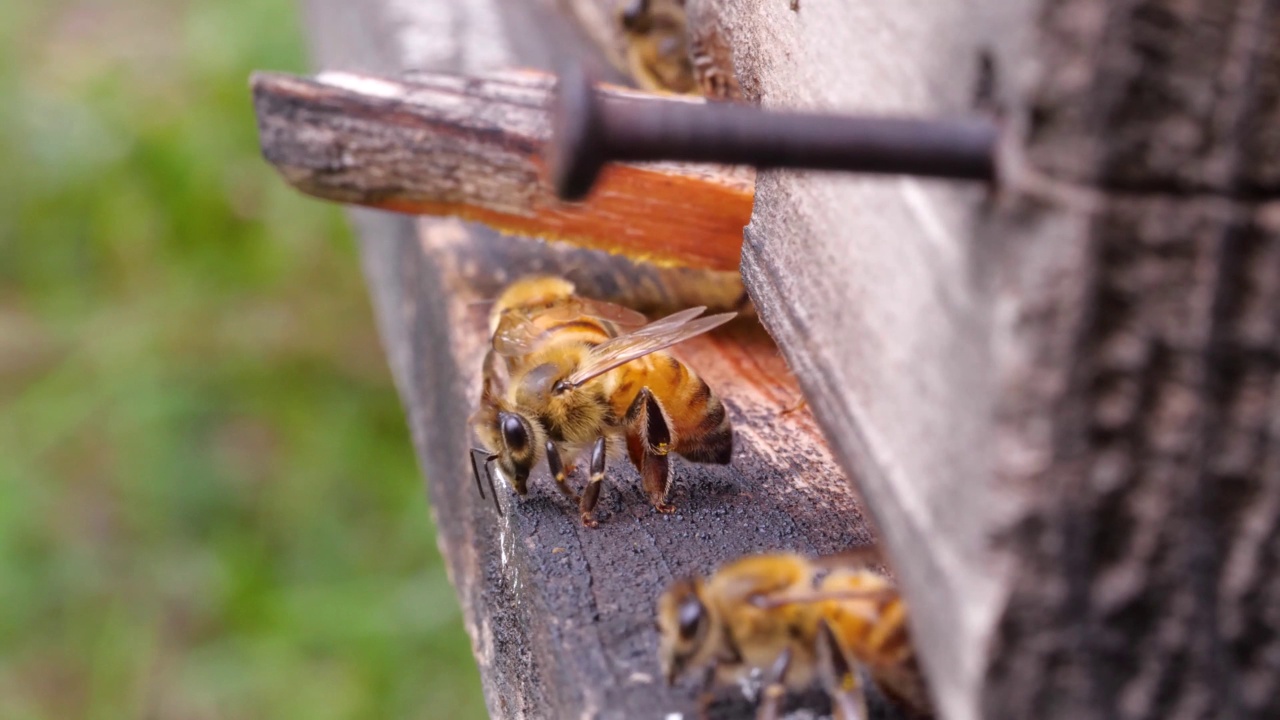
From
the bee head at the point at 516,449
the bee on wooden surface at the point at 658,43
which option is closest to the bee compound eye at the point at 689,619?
the bee head at the point at 516,449

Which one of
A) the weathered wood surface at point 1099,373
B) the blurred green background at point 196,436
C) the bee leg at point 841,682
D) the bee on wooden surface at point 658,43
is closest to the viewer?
the weathered wood surface at point 1099,373

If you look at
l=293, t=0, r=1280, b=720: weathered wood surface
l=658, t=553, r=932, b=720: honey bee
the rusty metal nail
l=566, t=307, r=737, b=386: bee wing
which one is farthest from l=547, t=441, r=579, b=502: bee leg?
the rusty metal nail

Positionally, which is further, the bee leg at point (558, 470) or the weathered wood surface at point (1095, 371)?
the bee leg at point (558, 470)

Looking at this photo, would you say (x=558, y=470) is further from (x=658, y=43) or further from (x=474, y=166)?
(x=658, y=43)

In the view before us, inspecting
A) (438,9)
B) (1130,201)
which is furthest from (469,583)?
(438,9)

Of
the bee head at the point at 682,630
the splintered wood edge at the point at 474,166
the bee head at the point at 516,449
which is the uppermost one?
the splintered wood edge at the point at 474,166

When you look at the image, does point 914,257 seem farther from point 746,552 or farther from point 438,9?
point 438,9

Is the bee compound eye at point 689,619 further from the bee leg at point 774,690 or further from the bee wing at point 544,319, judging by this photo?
the bee wing at point 544,319
